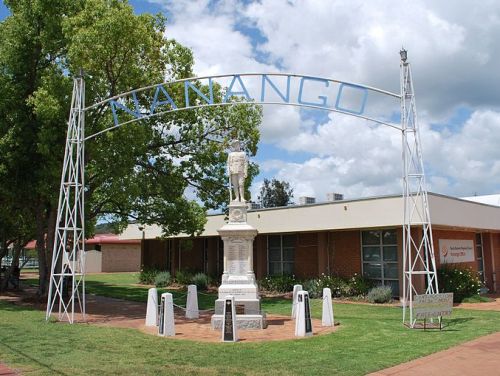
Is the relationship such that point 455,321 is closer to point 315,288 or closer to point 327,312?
point 327,312

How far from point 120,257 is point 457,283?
3695cm

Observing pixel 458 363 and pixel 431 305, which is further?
pixel 431 305

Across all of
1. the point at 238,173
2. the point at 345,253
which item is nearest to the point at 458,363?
the point at 238,173

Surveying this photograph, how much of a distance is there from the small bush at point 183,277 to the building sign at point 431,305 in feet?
57.5

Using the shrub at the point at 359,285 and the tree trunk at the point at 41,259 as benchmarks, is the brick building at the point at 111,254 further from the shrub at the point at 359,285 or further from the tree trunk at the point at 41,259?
the shrub at the point at 359,285

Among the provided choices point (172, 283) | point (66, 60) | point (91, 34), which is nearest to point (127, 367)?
point (91, 34)

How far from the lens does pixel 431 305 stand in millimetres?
12000

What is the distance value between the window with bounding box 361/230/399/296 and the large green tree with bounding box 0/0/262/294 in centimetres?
600

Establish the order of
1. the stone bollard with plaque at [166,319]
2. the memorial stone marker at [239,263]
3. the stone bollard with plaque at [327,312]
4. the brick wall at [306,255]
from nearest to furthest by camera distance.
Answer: the stone bollard with plaque at [166,319], the memorial stone marker at [239,263], the stone bollard with plaque at [327,312], the brick wall at [306,255]

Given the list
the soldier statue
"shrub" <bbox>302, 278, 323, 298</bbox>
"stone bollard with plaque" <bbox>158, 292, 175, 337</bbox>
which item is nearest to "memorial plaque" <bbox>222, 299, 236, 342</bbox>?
"stone bollard with plaque" <bbox>158, 292, 175, 337</bbox>

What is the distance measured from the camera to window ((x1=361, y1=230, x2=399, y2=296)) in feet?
68.3

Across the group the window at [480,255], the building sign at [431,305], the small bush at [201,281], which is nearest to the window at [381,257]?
the window at [480,255]

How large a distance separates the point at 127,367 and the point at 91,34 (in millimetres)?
10498

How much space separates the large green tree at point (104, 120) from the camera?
622 inches
